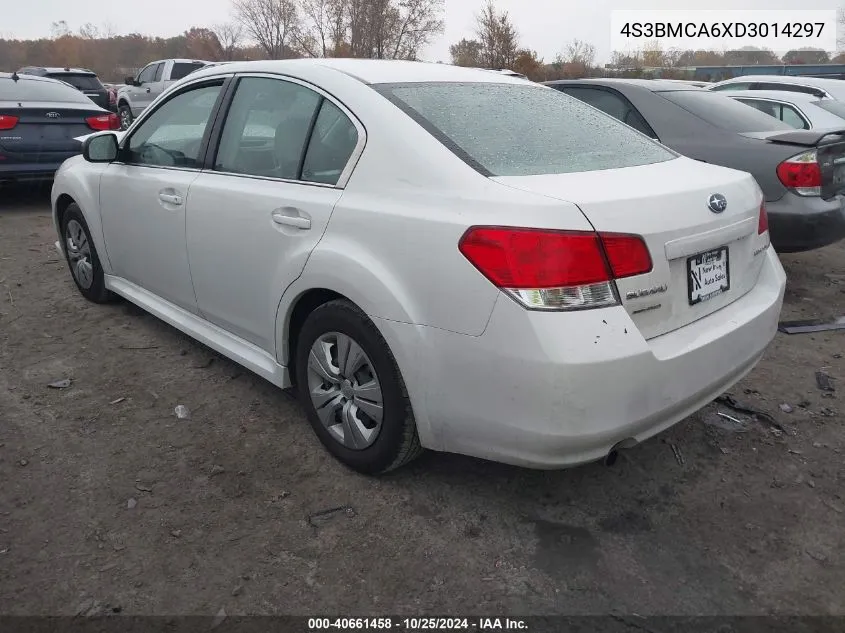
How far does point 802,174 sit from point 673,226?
3.10 m

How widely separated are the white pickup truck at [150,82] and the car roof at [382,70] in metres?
14.3

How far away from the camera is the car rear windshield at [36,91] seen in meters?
7.80

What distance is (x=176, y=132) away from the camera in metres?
3.68

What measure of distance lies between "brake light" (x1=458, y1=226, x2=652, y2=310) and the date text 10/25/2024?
0.97 metres

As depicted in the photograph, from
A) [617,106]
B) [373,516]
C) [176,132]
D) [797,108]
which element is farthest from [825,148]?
[176,132]

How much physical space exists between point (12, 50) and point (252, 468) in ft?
279

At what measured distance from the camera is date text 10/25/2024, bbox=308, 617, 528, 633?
2.05 m

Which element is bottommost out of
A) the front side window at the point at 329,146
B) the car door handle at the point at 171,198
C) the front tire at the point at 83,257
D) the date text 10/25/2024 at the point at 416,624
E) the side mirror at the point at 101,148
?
the date text 10/25/2024 at the point at 416,624

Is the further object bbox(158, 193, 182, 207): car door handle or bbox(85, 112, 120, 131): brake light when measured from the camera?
bbox(85, 112, 120, 131): brake light

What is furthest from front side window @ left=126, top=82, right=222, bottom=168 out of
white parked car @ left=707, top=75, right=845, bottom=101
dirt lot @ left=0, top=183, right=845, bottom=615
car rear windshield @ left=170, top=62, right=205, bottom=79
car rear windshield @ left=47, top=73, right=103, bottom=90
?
car rear windshield @ left=47, top=73, right=103, bottom=90

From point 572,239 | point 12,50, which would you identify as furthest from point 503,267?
point 12,50

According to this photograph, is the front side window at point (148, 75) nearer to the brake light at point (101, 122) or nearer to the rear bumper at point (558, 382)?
the brake light at point (101, 122)

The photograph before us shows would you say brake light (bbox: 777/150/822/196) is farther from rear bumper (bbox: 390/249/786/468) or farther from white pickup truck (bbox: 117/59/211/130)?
white pickup truck (bbox: 117/59/211/130)

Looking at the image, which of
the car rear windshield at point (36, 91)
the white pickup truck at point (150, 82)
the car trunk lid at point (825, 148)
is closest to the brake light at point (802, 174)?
the car trunk lid at point (825, 148)
